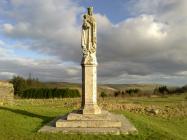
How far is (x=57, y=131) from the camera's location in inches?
548

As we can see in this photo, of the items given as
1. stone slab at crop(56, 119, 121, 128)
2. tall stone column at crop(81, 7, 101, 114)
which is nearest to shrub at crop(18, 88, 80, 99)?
tall stone column at crop(81, 7, 101, 114)

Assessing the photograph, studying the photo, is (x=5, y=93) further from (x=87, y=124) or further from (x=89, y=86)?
(x=87, y=124)

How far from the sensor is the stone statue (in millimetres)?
15742

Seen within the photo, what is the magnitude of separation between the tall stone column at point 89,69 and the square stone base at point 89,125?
1.59 ft

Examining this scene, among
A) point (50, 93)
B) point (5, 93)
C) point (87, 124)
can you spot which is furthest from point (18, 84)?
point (87, 124)

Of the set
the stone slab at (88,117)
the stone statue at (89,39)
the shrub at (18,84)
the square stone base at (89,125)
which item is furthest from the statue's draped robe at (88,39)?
the shrub at (18,84)

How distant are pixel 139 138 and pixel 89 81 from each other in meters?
3.56

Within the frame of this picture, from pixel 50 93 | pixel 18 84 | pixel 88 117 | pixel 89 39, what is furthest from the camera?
pixel 18 84

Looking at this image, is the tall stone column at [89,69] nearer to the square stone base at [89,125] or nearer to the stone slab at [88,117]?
the stone slab at [88,117]

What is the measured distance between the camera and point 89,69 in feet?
51.6

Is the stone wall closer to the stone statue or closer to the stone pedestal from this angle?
the stone pedestal

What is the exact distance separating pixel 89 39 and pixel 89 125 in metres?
3.86

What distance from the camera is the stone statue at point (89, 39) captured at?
1574 cm

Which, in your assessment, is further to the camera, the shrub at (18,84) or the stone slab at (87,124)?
the shrub at (18,84)
